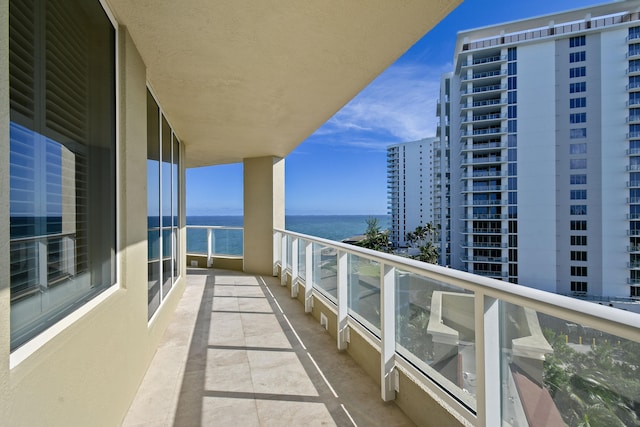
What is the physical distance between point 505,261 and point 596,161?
63.4ft

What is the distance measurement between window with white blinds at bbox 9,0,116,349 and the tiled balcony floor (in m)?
1.13

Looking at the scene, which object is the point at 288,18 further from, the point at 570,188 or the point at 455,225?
the point at 570,188

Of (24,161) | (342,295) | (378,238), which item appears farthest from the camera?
(378,238)

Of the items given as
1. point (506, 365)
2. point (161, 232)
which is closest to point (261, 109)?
point (161, 232)

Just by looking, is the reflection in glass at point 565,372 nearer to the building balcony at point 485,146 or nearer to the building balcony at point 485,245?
the building balcony at point 485,245

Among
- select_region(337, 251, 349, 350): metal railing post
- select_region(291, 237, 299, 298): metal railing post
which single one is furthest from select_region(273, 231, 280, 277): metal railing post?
select_region(337, 251, 349, 350): metal railing post

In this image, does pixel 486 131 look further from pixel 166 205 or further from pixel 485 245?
pixel 166 205

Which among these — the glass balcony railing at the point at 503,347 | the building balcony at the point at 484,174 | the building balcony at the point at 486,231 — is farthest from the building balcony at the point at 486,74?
the glass balcony railing at the point at 503,347

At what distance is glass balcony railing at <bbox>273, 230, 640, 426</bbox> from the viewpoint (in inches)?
40.4

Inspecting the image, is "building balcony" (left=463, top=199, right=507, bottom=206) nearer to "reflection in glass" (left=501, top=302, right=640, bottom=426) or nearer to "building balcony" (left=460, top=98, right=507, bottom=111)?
"building balcony" (left=460, top=98, right=507, bottom=111)

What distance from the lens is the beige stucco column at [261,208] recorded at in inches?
313

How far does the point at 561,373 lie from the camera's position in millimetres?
1199

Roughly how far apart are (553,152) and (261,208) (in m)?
55.0

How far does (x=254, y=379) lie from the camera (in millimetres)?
2809
